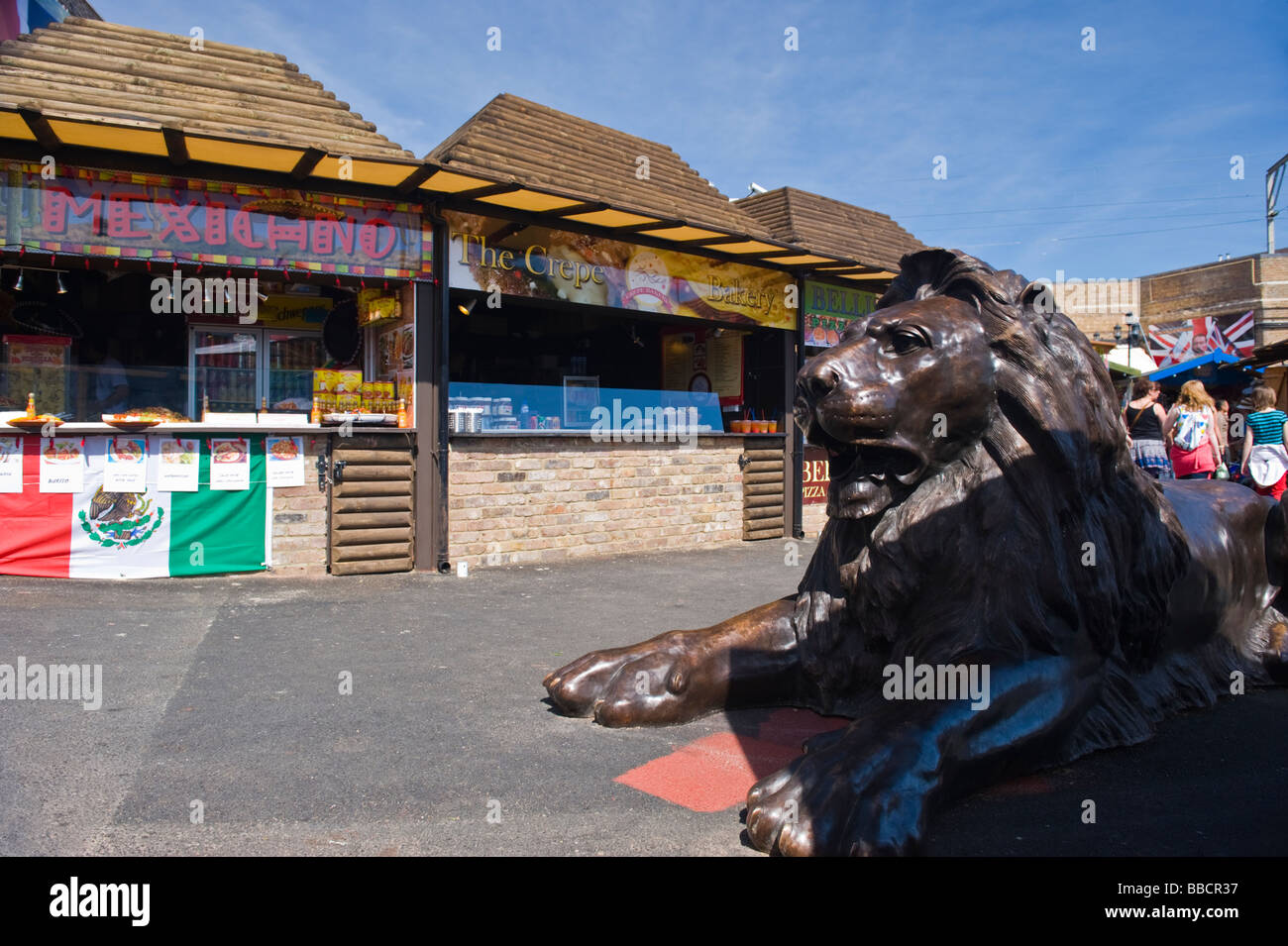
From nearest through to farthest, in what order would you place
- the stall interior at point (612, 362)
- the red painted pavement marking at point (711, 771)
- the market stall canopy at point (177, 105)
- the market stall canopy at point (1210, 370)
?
the red painted pavement marking at point (711, 771), the market stall canopy at point (177, 105), the stall interior at point (612, 362), the market stall canopy at point (1210, 370)

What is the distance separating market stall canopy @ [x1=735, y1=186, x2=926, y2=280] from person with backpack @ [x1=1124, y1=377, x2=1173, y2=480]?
354 centimetres

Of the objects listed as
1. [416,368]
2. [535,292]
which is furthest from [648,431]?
[416,368]

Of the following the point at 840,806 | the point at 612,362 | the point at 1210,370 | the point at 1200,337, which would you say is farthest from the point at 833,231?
the point at 1200,337

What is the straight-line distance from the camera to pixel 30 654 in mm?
4547

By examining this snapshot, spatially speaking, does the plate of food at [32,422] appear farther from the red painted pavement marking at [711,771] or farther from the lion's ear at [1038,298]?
the lion's ear at [1038,298]

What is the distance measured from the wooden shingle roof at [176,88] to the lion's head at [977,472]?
5456 millimetres

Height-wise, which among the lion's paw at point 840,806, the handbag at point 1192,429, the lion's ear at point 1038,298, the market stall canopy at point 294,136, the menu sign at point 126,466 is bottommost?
the lion's paw at point 840,806

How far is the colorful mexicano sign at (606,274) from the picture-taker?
8297 mm

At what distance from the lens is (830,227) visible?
12.2 meters

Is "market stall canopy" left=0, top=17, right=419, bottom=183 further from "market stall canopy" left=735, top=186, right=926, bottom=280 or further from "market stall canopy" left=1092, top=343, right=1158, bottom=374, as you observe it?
"market stall canopy" left=1092, top=343, right=1158, bottom=374

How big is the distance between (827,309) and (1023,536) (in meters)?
9.36

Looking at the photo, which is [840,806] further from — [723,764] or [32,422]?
[32,422]

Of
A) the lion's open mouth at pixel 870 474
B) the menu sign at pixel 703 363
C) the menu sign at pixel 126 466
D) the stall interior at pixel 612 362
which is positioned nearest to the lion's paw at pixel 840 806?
the lion's open mouth at pixel 870 474

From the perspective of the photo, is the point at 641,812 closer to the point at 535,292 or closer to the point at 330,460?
the point at 330,460
